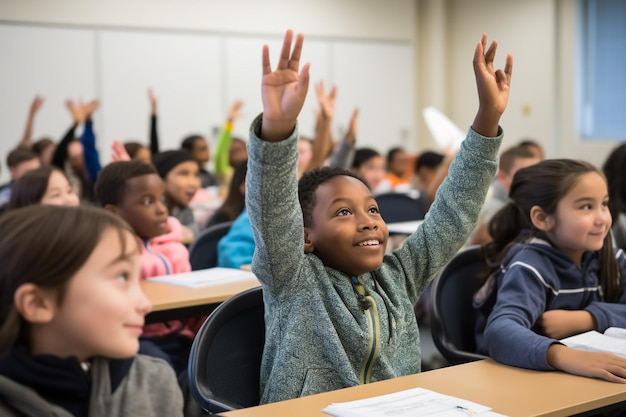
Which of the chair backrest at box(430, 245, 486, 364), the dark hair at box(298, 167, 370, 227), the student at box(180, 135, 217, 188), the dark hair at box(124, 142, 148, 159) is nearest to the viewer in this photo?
the dark hair at box(298, 167, 370, 227)

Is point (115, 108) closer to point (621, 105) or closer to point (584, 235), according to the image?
point (621, 105)

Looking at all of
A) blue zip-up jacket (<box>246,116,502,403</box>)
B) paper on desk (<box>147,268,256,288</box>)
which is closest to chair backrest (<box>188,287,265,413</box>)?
blue zip-up jacket (<box>246,116,502,403</box>)

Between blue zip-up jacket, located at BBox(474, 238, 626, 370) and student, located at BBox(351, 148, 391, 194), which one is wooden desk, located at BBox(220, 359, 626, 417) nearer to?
blue zip-up jacket, located at BBox(474, 238, 626, 370)

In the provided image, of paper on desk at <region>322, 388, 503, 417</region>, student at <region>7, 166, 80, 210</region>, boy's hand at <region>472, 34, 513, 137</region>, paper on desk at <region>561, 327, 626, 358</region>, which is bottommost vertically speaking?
paper on desk at <region>322, 388, 503, 417</region>

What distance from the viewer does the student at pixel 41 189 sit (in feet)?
10.5

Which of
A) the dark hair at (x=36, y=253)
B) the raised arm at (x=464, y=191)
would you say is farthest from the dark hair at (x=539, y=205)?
the dark hair at (x=36, y=253)

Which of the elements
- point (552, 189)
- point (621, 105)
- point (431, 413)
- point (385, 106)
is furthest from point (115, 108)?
point (431, 413)

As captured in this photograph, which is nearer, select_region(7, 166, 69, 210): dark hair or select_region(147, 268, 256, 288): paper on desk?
select_region(147, 268, 256, 288): paper on desk

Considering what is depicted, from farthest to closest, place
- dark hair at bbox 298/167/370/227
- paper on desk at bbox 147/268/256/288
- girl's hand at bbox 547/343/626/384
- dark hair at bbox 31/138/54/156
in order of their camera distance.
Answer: dark hair at bbox 31/138/54/156, paper on desk at bbox 147/268/256/288, dark hair at bbox 298/167/370/227, girl's hand at bbox 547/343/626/384

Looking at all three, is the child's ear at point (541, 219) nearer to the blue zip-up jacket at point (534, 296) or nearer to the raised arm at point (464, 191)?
the blue zip-up jacket at point (534, 296)

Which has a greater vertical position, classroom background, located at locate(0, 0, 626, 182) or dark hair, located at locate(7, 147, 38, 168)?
classroom background, located at locate(0, 0, 626, 182)

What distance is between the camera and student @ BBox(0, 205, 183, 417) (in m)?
1.17

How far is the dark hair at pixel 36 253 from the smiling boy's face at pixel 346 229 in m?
0.70

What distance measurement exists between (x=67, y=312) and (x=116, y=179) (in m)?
1.85
